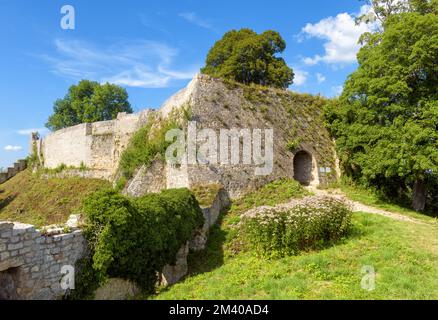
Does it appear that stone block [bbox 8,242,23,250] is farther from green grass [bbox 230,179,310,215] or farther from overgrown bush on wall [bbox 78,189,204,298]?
green grass [bbox 230,179,310,215]

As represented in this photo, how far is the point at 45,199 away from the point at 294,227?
18.9m

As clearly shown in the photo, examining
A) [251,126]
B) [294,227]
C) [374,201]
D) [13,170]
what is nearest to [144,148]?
[251,126]

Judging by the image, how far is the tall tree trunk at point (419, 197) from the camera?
16016 mm

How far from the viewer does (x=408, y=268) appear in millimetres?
7645

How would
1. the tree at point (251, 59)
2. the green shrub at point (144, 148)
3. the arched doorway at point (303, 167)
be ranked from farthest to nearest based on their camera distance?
the tree at point (251, 59)
the arched doorway at point (303, 167)
the green shrub at point (144, 148)

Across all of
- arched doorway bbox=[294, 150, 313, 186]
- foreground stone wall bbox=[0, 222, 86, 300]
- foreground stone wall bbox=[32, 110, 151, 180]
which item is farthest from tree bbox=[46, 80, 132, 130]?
foreground stone wall bbox=[0, 222, 86, 300]

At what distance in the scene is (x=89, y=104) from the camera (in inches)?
1591

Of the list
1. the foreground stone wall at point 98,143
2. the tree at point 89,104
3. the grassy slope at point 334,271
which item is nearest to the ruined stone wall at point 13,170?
the tree at point 89,104

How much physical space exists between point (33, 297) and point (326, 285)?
574 cm

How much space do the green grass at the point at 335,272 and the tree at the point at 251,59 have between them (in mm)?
20139

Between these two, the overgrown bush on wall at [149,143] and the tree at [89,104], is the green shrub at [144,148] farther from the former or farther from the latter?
the tree at [89,104]

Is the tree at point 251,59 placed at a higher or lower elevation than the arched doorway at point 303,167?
higher
